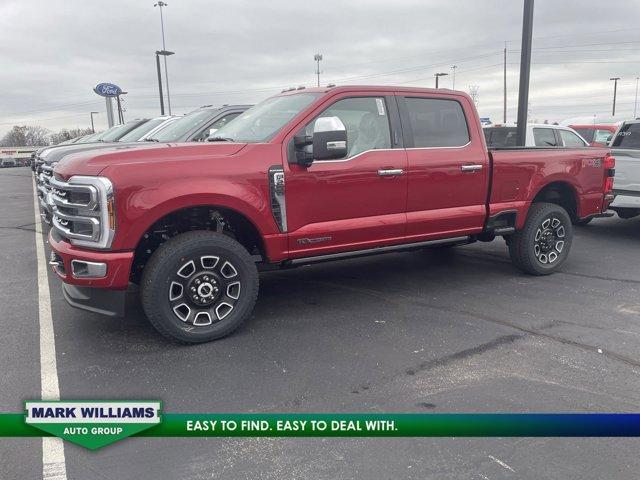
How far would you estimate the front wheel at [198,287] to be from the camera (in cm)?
420

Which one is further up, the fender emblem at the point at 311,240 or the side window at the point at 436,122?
the side window at the point at 436,122

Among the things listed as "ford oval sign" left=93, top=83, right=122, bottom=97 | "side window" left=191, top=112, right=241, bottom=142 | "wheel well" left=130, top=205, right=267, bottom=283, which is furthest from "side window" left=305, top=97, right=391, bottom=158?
"ford oval sign" left=93, top=83, right=122, bottom=97

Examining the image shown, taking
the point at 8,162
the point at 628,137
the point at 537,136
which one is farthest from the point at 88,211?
the point at 8,162

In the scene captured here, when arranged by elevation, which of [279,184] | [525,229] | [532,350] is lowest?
[532,350]

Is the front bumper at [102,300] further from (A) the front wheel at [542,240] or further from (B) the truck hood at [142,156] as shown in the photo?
(A) the front wheel at [542,240]

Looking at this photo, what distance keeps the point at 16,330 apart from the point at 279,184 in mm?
2631

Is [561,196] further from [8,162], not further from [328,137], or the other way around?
[8,162]

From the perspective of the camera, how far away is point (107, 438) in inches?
62.9

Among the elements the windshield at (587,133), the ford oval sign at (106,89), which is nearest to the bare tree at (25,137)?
the ford oval sign at (106,89)

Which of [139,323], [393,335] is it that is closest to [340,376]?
[393,335]

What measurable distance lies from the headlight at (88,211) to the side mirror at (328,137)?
5.35ft

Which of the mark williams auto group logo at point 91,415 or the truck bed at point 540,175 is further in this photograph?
the truck bed at point 540,175

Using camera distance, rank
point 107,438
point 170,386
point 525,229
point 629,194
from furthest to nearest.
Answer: point 629,194 → point 525,229 → point 170,386 → point 107,438

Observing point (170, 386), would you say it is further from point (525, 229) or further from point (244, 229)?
point (525, 229)
